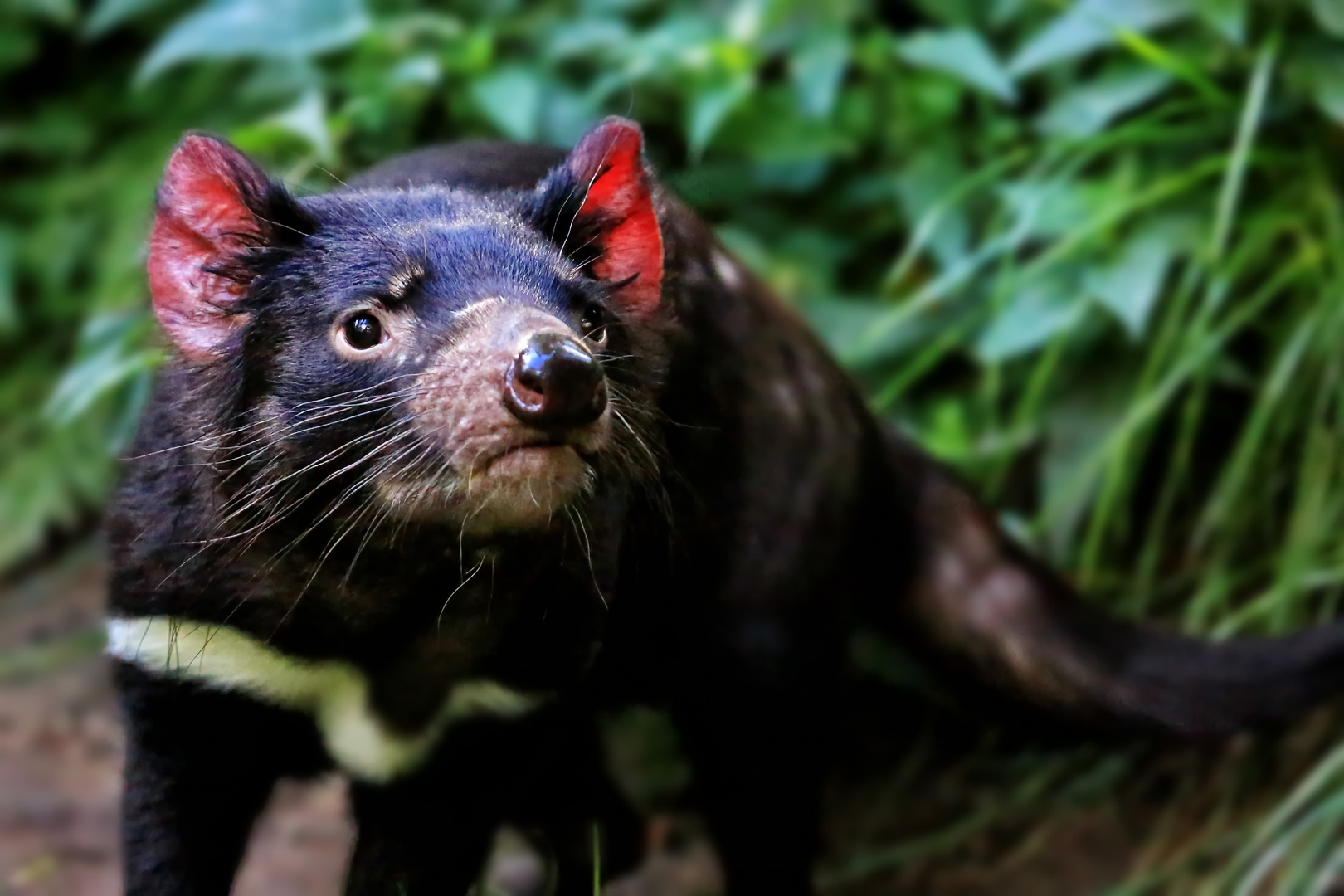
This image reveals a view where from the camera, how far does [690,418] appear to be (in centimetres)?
193

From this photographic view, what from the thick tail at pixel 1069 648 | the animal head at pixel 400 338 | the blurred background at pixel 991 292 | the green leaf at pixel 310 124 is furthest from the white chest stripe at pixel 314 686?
the green leaf at pixel 310 124

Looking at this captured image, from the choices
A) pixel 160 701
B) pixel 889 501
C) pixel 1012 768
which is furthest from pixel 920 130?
pixel 160 701

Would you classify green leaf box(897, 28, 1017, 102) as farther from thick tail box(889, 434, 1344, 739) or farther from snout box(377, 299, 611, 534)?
snout box(377, 299, 611, 534)

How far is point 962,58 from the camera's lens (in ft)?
9.25

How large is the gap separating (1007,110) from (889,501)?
1.05 metres

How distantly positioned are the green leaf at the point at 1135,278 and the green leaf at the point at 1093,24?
36 centimetres

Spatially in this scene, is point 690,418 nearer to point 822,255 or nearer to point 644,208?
point 644,208

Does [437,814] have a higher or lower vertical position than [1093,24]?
lower

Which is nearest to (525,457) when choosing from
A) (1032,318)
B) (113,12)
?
(1032,318)

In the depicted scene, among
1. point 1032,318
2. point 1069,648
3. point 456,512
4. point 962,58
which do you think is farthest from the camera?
point 962,58

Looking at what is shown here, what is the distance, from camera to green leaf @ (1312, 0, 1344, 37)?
258 cm

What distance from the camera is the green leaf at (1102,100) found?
2.78 metres

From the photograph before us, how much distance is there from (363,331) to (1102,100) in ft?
5.79

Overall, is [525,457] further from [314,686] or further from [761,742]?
[761,742]
